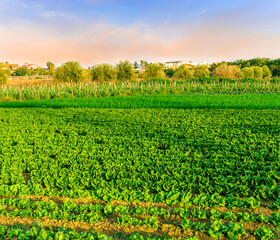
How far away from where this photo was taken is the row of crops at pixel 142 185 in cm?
441

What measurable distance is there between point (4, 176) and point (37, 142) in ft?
10.5

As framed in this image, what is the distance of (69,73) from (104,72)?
643 cm

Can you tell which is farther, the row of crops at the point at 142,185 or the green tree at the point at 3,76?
the green tree at the point at 3,76

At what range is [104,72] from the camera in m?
47.6

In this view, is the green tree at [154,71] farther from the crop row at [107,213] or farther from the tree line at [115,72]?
the crop row at [107,213]

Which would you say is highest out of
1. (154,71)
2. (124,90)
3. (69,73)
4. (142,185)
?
(154,71)

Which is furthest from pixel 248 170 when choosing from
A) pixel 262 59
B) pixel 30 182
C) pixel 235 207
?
pixel 262 59

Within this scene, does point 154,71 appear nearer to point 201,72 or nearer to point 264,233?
point 201,72

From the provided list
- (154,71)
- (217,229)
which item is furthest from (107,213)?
(154,71)

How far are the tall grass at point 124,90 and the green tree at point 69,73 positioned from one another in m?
10.4

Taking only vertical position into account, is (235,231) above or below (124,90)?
below

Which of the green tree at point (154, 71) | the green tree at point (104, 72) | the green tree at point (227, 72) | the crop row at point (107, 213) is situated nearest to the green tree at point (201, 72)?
the green tree at point (227, 72)

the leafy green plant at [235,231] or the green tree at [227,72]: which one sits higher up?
the green tree at [227,72]

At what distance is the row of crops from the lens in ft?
14.5
